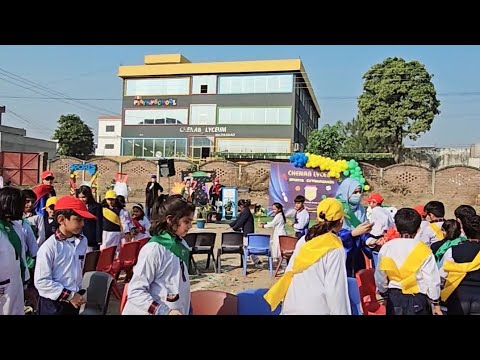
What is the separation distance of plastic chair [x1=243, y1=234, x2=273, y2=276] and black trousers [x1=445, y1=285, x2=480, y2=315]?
15.5ft

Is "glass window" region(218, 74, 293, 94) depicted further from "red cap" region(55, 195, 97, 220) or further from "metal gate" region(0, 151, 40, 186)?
"red cap" region(55, 195, 97, 220)

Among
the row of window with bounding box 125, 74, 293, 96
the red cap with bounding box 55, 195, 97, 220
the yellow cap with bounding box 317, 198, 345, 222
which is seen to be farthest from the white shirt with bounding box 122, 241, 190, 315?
the row of window with bounding box 125, 74, 293, 96

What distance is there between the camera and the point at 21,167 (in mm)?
25812

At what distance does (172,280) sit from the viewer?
247cm

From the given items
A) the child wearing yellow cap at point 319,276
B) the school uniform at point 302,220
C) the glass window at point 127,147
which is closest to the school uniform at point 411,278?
the child wearing yellow cap at point 319,276

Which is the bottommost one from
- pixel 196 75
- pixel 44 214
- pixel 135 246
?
pixel 135 246

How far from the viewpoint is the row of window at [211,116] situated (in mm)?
39438

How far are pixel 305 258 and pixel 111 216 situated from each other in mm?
4494

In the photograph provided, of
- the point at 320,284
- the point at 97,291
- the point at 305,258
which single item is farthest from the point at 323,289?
the point at 97,291

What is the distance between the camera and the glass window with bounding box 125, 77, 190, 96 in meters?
42.0

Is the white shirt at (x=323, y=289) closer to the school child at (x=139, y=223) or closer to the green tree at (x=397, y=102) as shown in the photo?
the school child at (x=139, y=223)
